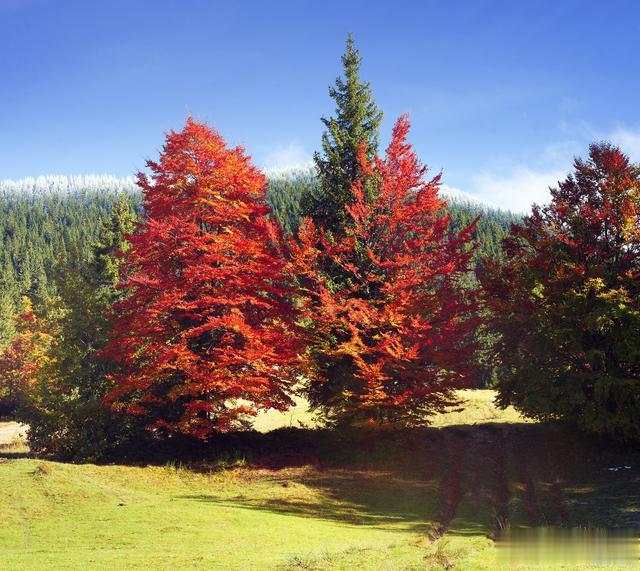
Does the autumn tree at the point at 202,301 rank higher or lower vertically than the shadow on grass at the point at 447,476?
higher

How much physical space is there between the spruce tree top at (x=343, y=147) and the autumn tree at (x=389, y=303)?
143cm

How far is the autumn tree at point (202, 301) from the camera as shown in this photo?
73.6 feet

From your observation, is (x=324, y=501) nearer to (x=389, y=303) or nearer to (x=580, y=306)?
(x=389, y=303)

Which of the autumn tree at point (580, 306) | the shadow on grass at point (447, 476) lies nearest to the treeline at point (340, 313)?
the autumn tree at point (580, 306)

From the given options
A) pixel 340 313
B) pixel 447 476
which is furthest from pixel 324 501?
pixel 340 313

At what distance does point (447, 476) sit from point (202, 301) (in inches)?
503

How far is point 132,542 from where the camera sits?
1258 centimetres

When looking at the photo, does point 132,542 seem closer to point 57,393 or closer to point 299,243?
point 57,393

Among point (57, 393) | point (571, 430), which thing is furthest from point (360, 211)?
point (57, 393)

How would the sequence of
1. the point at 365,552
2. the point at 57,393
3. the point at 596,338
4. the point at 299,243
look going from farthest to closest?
A: the point at 299,243 < the point at 57,393 < the point at 596,338 < the point at 365,552

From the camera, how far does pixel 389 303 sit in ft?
77.4

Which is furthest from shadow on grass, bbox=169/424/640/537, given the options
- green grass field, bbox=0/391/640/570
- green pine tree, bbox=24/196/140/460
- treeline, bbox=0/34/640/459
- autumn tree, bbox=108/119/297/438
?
green pine tree, bbox=24/196/140/460

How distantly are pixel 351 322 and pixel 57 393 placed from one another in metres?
14.4

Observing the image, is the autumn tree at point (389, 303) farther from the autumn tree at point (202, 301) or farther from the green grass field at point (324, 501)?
the green grass field at point (324, 501)
